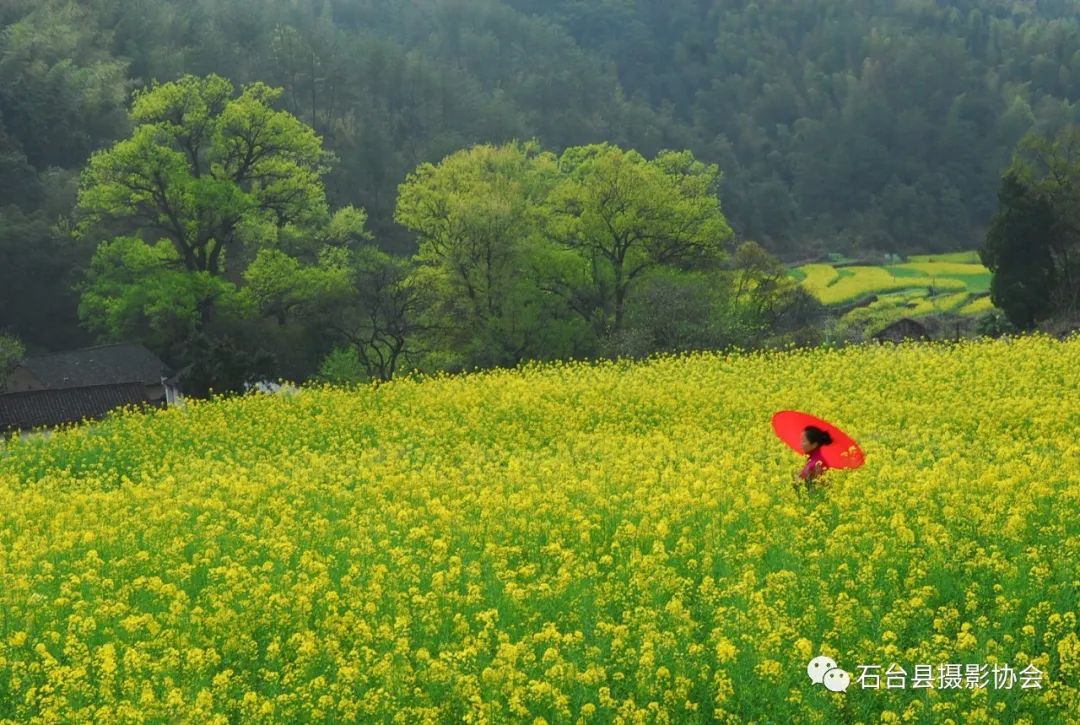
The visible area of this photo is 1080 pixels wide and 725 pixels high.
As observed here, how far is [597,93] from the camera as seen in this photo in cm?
12775

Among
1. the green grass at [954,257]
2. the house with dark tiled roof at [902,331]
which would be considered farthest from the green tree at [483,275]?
the green grass at [954,257]

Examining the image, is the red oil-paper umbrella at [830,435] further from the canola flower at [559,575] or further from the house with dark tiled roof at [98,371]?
the house with dark tiled roof at [98,371]

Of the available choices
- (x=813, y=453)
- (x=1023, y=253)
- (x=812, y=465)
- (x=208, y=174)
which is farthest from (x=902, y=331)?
(x=813, y=453)

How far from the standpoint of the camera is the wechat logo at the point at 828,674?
1038 centimetres

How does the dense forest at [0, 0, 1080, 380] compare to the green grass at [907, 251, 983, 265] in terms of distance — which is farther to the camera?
the green grass at [907, 251, 983, 265]

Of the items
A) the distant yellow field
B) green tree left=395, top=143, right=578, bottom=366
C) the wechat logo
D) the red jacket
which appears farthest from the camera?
the distant yellow field

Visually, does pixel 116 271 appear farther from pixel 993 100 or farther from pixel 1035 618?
pixel 993 100

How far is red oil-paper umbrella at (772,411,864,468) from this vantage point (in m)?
15.7

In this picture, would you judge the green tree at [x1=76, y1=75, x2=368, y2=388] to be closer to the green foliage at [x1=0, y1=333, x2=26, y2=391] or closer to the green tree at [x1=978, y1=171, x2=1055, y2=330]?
the green foliage at [x1=0, y1=333, x2=26, y2=391]

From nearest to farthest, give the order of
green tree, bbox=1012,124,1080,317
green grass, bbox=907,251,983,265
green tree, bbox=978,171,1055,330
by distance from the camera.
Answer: green tree, bbox=1012,124,1080,317 → green tree, bbox=978,171,1055,330 → green grass, bbox=907,251,983,265

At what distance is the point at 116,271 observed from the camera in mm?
49156

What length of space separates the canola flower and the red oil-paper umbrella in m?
0.46

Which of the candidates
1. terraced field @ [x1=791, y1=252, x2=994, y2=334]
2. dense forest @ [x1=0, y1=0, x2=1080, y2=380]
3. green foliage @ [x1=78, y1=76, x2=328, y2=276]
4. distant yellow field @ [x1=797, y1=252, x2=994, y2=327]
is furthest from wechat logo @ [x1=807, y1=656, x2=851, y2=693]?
dense forest @ [x1=0, y1=0, x2=1080, y2=380]

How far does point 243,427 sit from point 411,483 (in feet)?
30.4
